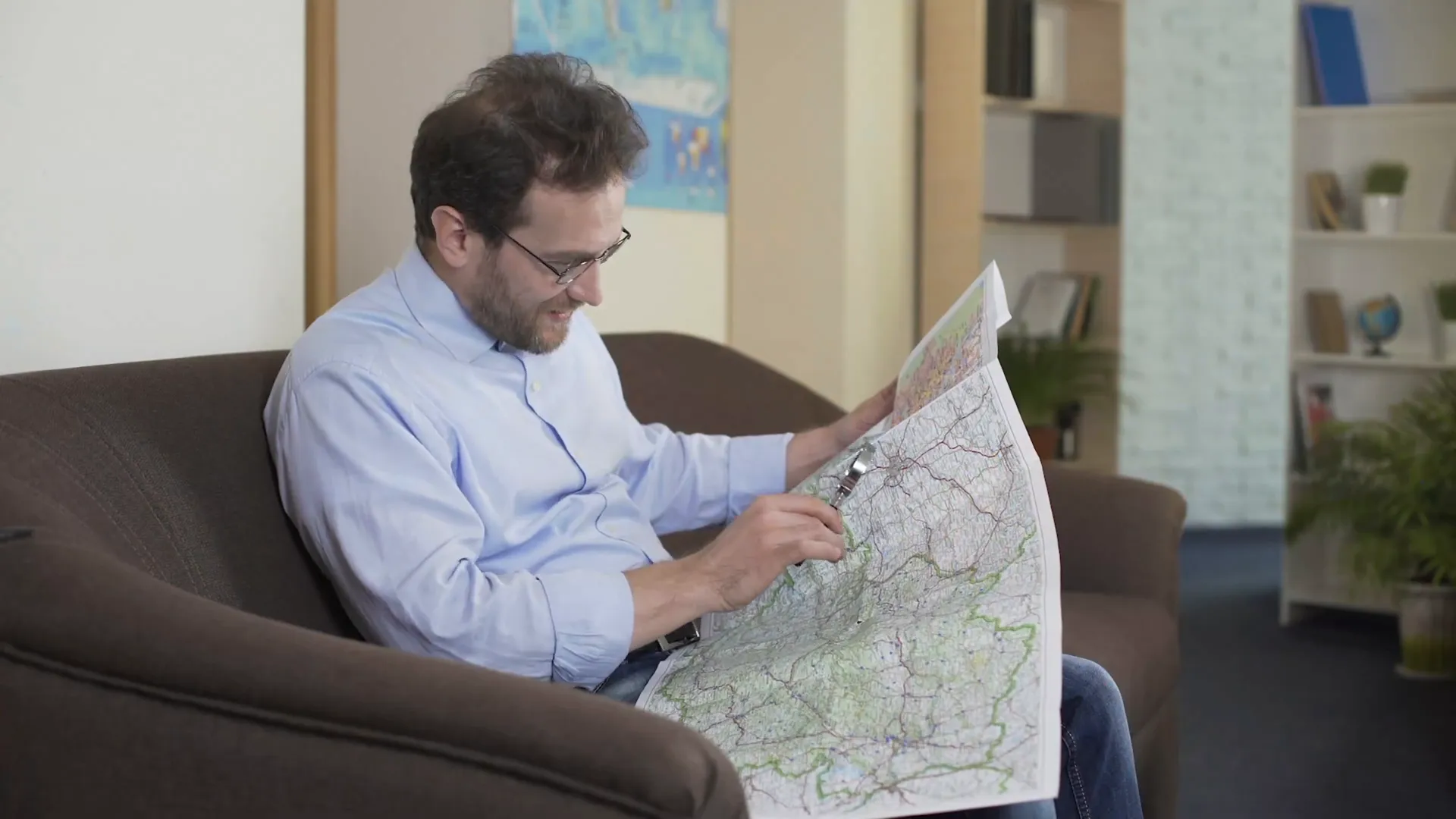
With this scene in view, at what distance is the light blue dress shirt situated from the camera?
52.5 inches

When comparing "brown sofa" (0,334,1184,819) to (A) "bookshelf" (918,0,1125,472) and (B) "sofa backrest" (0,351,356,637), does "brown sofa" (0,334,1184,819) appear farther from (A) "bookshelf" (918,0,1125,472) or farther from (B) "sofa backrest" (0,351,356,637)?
(A) "bookshelf" (918,0,1125,472)

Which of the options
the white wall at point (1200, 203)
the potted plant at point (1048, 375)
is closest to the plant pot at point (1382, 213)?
the potted plant at point (1048, 375)

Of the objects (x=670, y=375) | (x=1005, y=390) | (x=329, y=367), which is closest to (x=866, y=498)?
(x=1005, y=390)

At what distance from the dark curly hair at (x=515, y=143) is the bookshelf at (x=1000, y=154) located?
8.69 ft

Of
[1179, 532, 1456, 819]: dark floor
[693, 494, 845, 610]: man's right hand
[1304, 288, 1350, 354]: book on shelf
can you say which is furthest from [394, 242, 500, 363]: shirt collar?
[1304, 288, 1350, 354]: book on shelf

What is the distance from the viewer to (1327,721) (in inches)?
131

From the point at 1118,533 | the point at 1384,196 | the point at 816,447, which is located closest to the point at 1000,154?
the point at 1384,196

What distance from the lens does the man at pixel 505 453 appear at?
1345 millimetres

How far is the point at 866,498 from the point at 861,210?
2373 mm

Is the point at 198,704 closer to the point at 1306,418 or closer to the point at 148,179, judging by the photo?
the point at 148,179

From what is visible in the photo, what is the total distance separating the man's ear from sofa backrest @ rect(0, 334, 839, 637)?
0.27 m

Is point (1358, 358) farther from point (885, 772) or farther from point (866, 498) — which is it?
point (885, 772)

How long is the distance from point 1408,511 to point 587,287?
117 inches

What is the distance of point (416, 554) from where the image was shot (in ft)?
4.34
